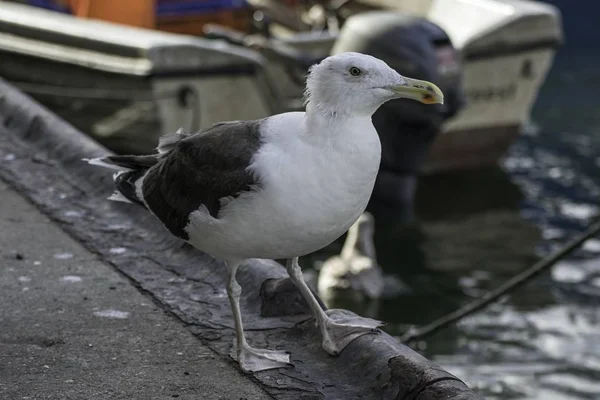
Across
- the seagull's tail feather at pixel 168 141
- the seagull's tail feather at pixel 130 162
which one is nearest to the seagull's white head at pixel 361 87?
the seagull's tail feather at pixel 168 141

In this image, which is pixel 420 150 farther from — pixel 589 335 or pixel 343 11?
pixel 343 11

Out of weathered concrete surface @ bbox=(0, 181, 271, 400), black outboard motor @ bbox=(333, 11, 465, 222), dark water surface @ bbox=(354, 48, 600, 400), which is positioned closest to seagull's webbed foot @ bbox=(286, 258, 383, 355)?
weathered concrete surface @ bbox=(0, 181, 271, 400)

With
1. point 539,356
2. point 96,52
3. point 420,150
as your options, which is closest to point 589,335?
point 539,356

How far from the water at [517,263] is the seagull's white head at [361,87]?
339cm

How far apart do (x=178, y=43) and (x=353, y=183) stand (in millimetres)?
5271

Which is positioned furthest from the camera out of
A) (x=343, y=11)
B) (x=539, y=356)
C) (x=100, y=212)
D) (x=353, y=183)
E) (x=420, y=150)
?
(x=343, y=11)

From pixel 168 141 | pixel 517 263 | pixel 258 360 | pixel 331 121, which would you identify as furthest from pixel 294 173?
pixel 517 263

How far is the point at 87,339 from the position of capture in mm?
3404

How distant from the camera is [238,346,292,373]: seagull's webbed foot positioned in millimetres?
3213

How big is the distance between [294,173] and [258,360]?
1.85 feet

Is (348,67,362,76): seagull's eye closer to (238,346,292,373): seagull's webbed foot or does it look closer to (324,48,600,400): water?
(238,346,292,373): seagull's webbed foot

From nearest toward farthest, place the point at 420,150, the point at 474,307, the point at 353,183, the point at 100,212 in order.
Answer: the point at 353,183, the point at 100,212, the point at 474,307, the point at 420,150

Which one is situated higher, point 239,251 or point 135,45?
point 239,251

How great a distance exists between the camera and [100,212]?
4.53 meters
